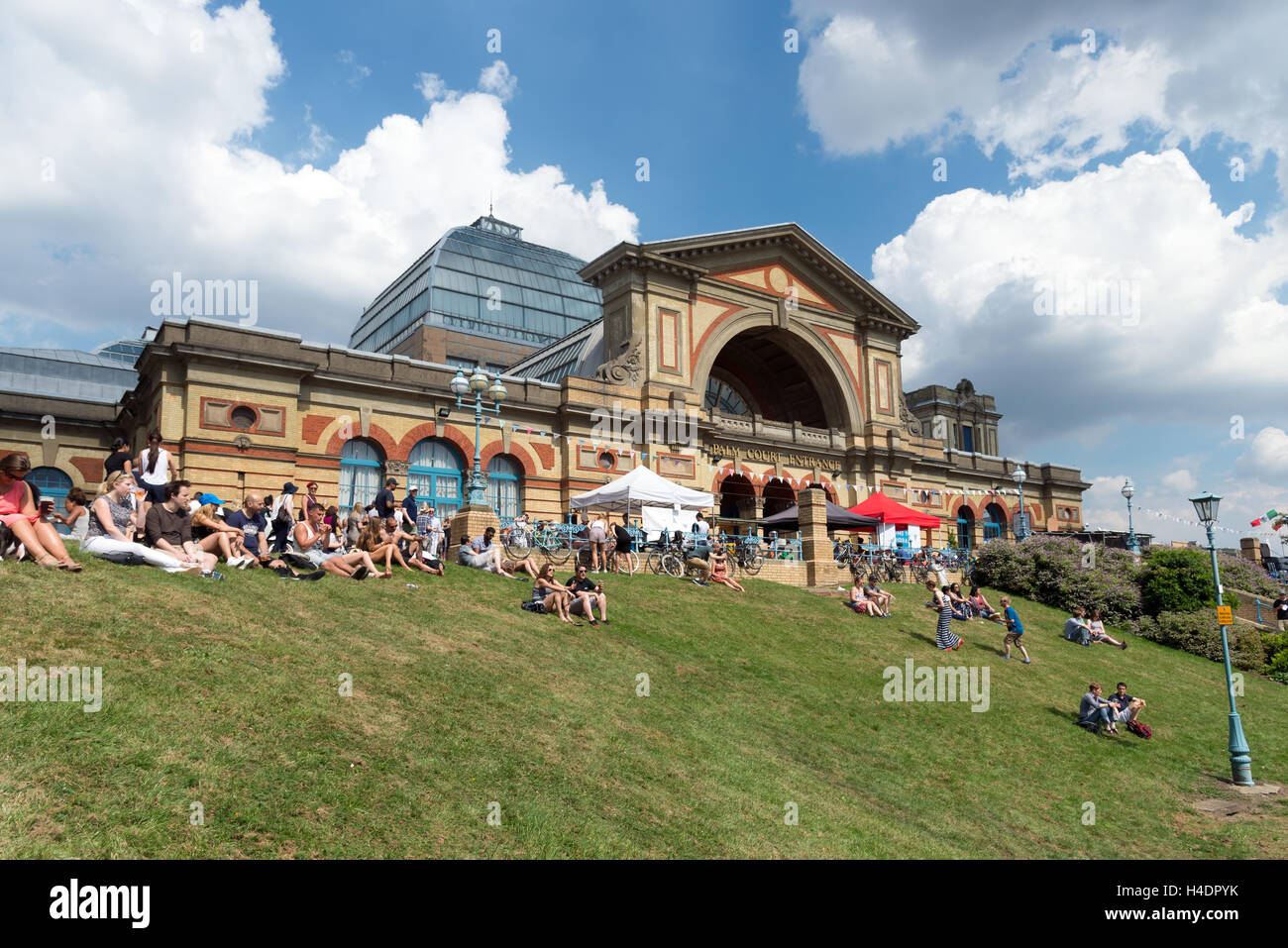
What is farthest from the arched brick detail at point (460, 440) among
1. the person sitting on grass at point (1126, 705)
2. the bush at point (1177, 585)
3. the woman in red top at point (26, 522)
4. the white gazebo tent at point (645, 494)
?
the bush at point (1177, 585)

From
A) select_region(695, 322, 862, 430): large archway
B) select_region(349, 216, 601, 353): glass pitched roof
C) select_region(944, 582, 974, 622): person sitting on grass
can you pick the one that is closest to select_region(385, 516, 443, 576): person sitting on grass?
select_region(944, 582, 974, 622): person sitting on grass

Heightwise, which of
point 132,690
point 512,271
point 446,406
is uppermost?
point 512,271

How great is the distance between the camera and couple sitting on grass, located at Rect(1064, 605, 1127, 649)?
24.4m

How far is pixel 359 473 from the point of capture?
29328 mm

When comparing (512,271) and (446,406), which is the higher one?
(512,271)

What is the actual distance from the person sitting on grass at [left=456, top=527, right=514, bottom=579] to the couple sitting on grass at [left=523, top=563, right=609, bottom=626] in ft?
8.42

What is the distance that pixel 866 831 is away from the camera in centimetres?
915

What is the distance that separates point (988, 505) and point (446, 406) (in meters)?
32.7

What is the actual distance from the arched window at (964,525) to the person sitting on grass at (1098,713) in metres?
31.0

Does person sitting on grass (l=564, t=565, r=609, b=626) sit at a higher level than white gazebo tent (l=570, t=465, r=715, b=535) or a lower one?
lower

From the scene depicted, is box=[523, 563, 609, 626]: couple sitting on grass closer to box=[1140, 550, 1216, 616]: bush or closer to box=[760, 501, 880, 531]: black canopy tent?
box=[760, 501, 880, 531]: black canopy tent
